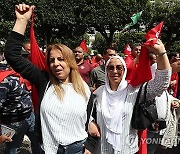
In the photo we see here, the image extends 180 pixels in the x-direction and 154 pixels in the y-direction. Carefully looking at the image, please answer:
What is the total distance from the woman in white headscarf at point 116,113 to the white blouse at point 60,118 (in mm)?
295

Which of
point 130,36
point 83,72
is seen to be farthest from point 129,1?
point 83,72

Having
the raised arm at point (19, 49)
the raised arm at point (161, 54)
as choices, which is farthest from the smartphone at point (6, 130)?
the raised arm at point (161, 54)

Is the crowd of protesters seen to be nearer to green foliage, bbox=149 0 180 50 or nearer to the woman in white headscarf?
the woman in white headscarf

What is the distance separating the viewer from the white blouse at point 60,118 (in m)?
2.29

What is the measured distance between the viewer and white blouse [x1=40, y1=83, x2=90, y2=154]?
229cm

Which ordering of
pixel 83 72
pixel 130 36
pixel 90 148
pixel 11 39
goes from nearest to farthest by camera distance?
pixel 11 39 < pixel 90 148 < pixel 83 72 < pixel 130 36

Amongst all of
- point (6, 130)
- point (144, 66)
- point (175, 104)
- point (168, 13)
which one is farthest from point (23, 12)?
point (168, 13)

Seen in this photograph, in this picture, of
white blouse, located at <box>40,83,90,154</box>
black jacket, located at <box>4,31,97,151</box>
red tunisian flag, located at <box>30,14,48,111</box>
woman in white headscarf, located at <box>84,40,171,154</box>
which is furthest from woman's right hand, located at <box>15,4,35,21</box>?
woman in white headscarf, located at <box>84,40,171,154</box>

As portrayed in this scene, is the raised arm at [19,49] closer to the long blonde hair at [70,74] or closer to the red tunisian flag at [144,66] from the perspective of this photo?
the long blonde hair at [70,74]

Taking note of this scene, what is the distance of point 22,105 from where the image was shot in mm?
3352

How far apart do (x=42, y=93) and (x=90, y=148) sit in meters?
0.72

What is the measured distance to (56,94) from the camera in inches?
91.6

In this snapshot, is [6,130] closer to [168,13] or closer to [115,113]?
[115,113]

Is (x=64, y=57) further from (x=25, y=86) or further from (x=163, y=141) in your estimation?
(x=163, y=141)
